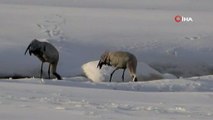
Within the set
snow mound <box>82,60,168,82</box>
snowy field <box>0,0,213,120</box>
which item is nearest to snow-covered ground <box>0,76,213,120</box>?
snowy field <box>0,0,213,120</box>

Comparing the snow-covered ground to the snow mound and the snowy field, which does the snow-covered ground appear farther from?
the snow mound

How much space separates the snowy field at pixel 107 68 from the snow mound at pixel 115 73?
0.03m

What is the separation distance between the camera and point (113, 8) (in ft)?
90.3

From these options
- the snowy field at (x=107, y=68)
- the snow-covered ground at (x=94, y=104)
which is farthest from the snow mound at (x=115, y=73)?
the snow-covered ground at (x=94, y=104)

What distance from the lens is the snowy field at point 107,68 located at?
27.2 ft

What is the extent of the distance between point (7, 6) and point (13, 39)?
7.56m

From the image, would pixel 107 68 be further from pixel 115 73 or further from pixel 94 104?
pixel 94 104

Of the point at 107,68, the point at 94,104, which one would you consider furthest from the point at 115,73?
the point at 94,104

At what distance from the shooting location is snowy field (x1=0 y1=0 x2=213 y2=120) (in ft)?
27.2

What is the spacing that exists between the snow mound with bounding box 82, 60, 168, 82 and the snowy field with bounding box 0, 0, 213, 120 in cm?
3

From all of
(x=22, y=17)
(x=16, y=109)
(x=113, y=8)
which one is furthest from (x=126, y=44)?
(x=16, y=109)

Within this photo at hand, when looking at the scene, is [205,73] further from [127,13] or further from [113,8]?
[113,8]

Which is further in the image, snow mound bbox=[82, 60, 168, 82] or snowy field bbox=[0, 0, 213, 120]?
snow mound bbox=[82, 60, 168, 82]

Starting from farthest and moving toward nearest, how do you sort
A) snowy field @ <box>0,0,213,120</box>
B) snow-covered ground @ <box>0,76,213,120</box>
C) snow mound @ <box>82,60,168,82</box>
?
snow mound @ <box>82,60,168,82</box>, snowy field @ <box>0,0,213,120</box>, snow-covered ground @ <box>0,76,213,120</box>
